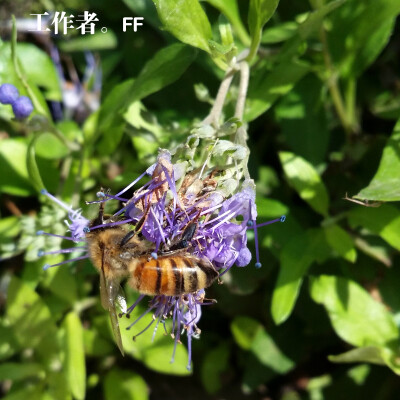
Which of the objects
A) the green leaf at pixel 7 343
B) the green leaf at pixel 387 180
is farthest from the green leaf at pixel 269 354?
the green leaf at pixel 387 180

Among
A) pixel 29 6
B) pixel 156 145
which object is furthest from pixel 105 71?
pixel 156 145

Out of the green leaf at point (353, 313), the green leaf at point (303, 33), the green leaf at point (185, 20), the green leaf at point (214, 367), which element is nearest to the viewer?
the green leaf at point (185, 20)

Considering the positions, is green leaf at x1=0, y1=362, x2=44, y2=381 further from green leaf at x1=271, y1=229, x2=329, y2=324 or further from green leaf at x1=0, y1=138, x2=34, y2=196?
green leaf at x1=271, y1=229, x2=329, y2=324

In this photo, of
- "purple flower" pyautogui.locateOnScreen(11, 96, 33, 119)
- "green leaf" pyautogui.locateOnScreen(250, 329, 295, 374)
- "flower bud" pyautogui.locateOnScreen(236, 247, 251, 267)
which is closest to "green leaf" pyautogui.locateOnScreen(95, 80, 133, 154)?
"purple flower" pyautogui.locateOnScreen(11, 96, 33, 119)

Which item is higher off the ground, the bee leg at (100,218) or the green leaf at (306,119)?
the bee leg at (100,218)

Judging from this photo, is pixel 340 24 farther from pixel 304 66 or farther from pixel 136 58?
pixel 136 58

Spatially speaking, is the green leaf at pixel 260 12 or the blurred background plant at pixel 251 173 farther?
the blurred background plant at pixel 251 173

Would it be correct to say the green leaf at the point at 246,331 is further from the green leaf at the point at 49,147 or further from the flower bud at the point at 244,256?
the flower bud at the point at 244,256

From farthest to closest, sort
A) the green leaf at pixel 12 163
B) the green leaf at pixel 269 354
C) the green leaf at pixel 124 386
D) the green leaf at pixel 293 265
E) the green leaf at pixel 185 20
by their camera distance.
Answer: the green leaf at pixel 269 354
the green leaf at pixel 124 386
the green leaf at pixel 12 163
the green leaf at pixel 293 265
the green leaf at pixel 185 20
